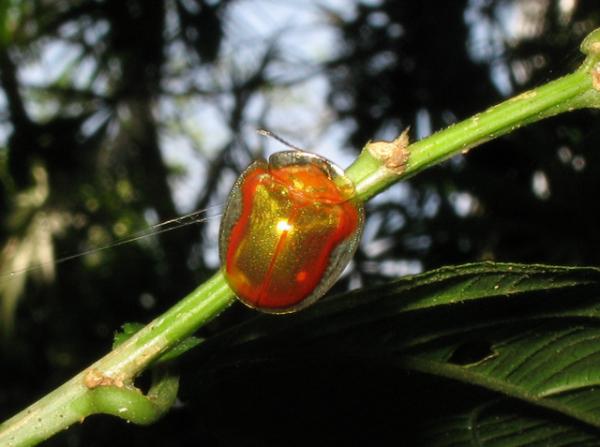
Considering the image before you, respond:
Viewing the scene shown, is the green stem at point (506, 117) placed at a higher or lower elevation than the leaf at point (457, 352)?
higher

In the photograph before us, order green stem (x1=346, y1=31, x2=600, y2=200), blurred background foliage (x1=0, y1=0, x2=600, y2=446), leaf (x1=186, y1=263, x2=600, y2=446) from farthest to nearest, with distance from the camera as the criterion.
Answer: blurred background foliage (x1=0, y1=0, x2=600, y2=446) < leaf (x1=186, y1=263, x2=600, y2=446) < green stem (x1=346, y1=31, x2=600, y2=200)

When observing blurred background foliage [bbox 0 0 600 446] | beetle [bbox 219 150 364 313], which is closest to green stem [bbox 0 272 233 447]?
beetle [bbox 219 150 364 313]

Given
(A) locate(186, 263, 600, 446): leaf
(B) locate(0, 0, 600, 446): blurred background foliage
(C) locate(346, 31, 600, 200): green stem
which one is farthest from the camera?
(B) locate(0, 0, 600, 446): blurred background foliage

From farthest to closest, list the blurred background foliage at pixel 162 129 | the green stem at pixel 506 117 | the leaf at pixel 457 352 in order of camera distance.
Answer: the blurred background foliage at pixel 162 129, the leaf at pixel 457 352, the green stem at pixel 506 117

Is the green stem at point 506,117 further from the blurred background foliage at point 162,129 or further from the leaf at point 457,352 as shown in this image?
the blurred background foliage at point 162,129

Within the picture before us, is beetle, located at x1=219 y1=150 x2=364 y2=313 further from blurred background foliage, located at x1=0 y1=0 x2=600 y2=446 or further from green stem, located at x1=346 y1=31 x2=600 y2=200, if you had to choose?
blurred background foliage, located at x1=0 y1=0 x2=600 y2=446

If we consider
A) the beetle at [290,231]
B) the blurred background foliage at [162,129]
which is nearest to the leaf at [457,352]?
the beetle at [290,231]

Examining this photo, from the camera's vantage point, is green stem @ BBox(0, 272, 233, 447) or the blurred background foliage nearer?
green stem @ BBox(0, 272, 233, 447)
